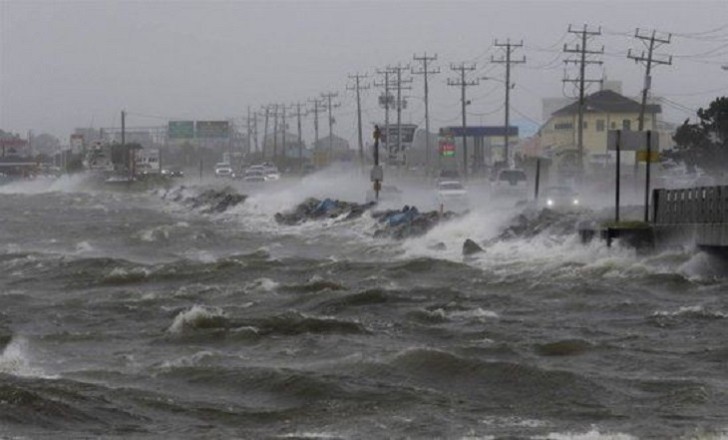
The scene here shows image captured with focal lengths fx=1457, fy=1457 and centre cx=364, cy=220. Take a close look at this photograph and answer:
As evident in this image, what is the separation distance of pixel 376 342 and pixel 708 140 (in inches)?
1900

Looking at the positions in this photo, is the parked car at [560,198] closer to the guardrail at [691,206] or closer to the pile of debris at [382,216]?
the pile of debris at [382,216]

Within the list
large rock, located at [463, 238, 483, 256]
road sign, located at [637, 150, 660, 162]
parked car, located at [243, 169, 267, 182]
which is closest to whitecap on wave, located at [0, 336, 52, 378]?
large rock, located at [463, 238, 483, 256]

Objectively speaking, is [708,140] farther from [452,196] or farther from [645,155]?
[645,155]

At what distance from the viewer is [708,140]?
214 feet

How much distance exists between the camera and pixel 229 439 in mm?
13227

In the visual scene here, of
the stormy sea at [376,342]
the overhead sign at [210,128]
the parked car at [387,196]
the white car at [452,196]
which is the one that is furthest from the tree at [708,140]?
the overhead sign at [210,128]

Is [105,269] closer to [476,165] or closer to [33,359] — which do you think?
[33,359]

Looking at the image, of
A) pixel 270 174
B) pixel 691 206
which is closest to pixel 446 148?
pixel 270 174

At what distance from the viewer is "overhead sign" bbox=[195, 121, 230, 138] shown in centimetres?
16500

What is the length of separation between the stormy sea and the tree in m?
27.4

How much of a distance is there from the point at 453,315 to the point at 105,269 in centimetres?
1360

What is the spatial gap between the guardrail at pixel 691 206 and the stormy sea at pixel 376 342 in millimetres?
878

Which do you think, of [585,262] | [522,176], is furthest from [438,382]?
[522,176]

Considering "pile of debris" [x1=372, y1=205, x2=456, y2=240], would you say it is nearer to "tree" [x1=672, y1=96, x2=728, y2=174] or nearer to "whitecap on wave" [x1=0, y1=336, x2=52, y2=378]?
"tree" [x1=672, y1=96, x2=728, y2=174]
